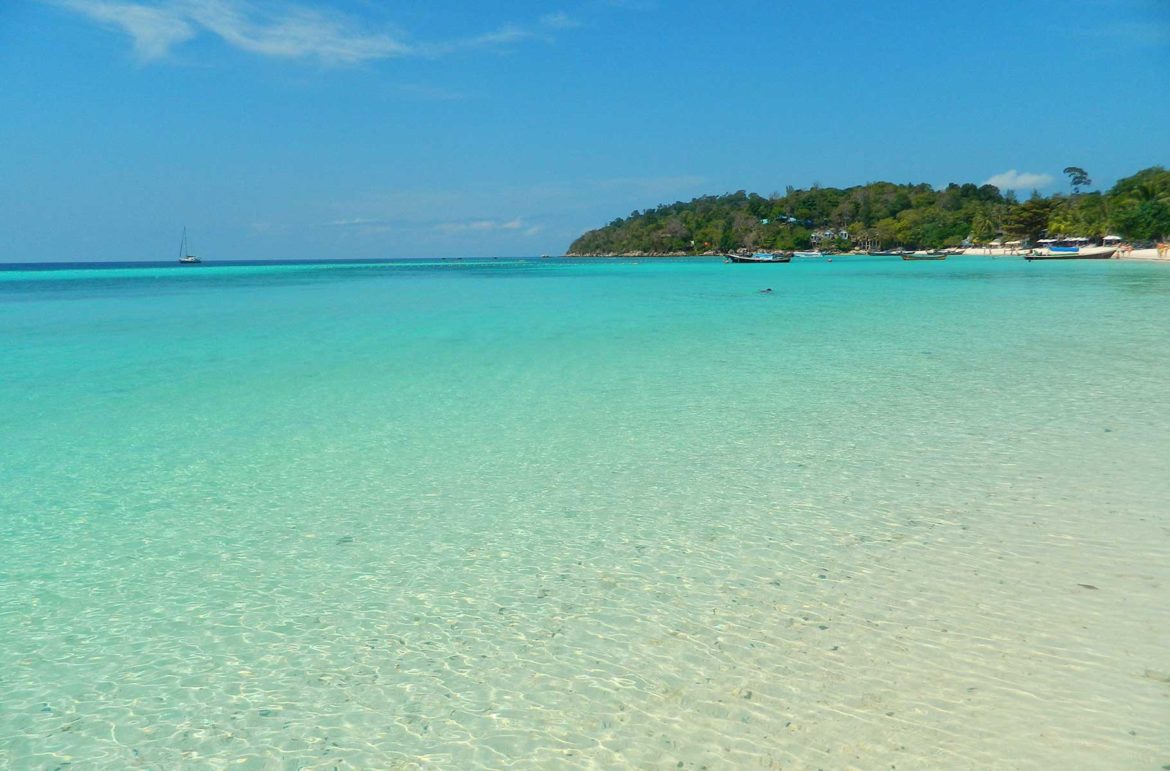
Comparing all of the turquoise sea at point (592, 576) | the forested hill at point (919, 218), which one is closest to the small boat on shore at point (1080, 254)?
the forested hill at point (919, 218)

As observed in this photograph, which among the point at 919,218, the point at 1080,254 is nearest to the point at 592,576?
the point at 1080,254

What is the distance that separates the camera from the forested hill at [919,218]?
75.3 meters

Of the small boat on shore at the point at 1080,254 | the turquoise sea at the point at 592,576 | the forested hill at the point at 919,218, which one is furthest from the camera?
the forested hill at the point at 919,218

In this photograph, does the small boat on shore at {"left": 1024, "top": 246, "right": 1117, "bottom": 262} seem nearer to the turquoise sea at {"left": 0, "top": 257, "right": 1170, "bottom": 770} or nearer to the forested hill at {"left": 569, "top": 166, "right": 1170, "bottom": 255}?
the forested hill at {"left": 569, "top": 166, "right": 1170, "bottom": 255}

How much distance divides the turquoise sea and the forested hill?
3010 inches

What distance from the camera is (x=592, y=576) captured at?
164 inches

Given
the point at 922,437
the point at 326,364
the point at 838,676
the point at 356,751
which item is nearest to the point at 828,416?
the point at 922,437

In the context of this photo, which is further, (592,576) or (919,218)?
(919,218)

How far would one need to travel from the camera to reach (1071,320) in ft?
58.1

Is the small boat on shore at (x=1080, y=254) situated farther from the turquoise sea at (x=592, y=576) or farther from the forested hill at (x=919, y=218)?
the turquoise sea at (x=592, y=576)

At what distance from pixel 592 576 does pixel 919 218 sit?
15041cm

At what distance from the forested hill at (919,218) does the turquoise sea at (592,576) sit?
251 ft

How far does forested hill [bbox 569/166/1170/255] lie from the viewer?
7531cm

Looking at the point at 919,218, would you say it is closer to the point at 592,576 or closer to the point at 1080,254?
the point at 1080,254
